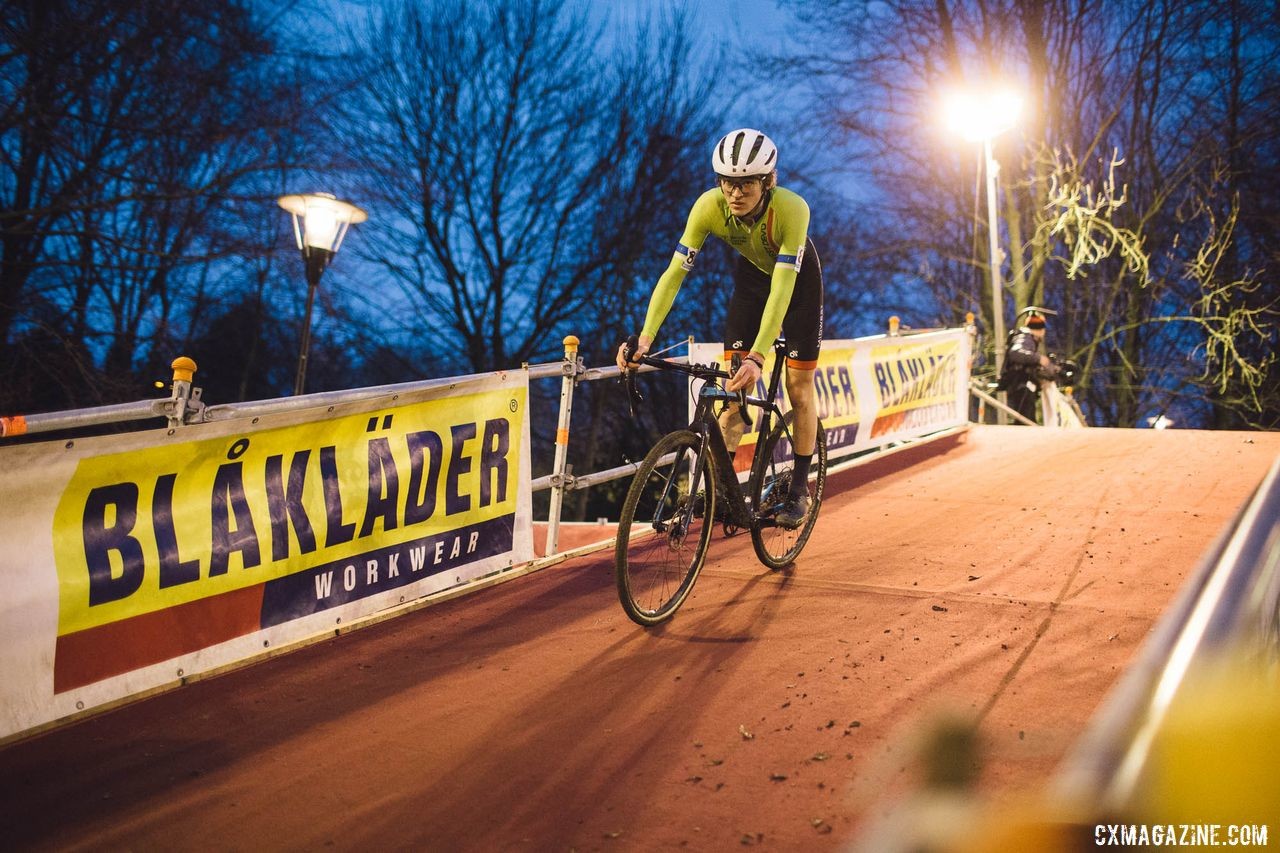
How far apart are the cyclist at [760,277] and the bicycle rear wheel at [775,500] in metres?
0.11

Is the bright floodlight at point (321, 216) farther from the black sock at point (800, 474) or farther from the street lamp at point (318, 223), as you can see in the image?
the black sock at point (800, 474)

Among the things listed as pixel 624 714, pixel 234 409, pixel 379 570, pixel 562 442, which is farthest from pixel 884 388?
pixel 234 409

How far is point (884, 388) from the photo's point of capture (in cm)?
1103

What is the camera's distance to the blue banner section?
4477 millimetres

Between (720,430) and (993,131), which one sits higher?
(993,131)

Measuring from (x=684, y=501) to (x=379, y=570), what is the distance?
1.84 metres

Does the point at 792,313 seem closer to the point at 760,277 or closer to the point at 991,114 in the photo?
the point at 760,277

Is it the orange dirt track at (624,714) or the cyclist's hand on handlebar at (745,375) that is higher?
the cyclist's hand on handlebar at (745,375)

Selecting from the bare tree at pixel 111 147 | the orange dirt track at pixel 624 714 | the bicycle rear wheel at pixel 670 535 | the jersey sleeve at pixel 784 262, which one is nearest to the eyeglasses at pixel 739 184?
the jersey sleeve at pixel 784 262

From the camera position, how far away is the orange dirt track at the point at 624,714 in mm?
2785

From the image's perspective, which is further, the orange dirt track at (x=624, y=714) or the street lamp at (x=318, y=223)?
the street lamp at (x=318, y=223)

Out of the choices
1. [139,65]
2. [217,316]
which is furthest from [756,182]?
[217,316]

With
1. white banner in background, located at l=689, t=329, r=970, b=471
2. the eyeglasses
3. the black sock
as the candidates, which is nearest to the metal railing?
the black sock

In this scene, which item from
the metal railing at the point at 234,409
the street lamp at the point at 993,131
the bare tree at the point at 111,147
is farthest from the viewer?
the street lamp at the point at 993,131
